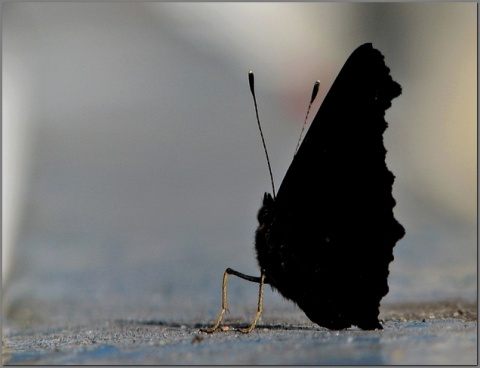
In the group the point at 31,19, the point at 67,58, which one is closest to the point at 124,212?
the point at 67,58

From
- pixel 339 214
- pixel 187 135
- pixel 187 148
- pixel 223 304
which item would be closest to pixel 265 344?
pixel 223 304

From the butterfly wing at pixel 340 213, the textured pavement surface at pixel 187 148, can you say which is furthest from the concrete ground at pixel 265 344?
the textured pavement surface at pixel 187 148

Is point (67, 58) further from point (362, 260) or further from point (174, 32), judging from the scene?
point (362, 260)

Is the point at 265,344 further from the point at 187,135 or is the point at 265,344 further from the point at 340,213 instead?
the point at 187,135

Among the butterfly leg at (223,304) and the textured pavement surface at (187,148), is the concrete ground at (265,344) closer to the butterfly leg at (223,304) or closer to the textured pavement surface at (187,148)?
the butterfly leg at (223,304)

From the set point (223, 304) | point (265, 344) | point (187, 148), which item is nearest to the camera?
point (265, 344)

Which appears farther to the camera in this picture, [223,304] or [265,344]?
[223,304]

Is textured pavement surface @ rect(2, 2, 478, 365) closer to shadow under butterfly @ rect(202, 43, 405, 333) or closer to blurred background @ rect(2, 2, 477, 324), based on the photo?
blurred background @ rect(2, 2, 477, 324)

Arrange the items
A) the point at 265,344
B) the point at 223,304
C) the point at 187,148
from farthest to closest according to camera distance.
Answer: the point at 187,148 < the point at 223,304 < the point at 265,344
